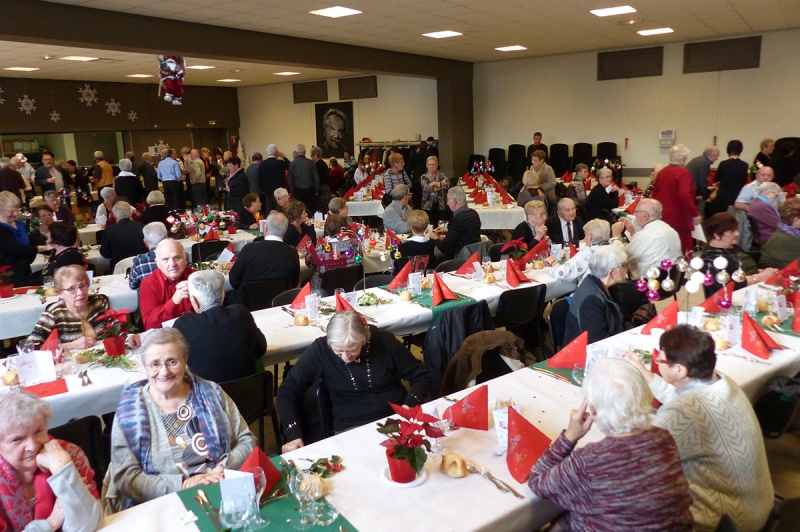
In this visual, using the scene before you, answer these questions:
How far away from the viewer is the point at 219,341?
3.04 m

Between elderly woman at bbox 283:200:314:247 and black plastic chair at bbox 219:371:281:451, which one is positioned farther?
elderly woman at bbox 283:200:314:247

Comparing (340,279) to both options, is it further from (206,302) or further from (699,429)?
(699,429)

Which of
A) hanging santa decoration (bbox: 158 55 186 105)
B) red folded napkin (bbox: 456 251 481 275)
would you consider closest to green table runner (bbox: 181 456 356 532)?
red folded napkin (bbox: 456 251 481 275)

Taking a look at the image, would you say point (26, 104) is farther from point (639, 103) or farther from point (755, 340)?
point (755, 340)

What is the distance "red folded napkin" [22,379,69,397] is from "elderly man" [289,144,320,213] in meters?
7.56

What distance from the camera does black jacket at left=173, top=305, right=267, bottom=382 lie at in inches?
119

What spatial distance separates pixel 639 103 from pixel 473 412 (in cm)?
1102

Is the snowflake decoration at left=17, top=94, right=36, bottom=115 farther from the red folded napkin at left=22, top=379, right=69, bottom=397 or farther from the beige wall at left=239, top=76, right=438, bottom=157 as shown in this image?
the red folded napkin at left=22, top=379, right=69, bottom=397

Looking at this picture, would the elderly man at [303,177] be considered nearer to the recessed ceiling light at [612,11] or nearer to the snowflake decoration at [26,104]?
the recessed ceiling light at [612,11]

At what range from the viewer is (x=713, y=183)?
9.45 meters

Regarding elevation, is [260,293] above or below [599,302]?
→ below

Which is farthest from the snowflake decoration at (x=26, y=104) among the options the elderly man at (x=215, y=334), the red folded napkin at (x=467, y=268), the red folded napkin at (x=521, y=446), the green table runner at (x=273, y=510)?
the red folded napkin at (x=521, y=446)

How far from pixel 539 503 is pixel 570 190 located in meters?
7.20

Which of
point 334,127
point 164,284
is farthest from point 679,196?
point 334,127
